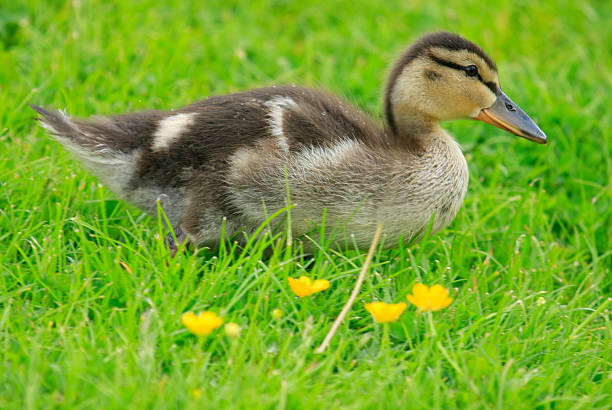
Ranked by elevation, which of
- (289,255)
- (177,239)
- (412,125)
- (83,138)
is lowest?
(177,239)

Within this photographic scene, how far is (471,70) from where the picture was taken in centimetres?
351

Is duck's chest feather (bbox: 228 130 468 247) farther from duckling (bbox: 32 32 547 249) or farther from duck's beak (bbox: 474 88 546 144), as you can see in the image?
duck's beak (bbox: 474 88 546 144)

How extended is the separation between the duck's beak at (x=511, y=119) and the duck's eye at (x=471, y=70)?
0.17 meters

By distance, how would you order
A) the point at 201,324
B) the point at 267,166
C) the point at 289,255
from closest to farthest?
the point at 201,324, the point at 289,255, the point at 267,166

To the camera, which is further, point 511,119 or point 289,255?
point 511,119

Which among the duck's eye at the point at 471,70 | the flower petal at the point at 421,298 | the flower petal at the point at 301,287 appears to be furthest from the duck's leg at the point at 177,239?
the duck's eye at the point at 471,70

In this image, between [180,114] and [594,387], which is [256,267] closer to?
[180,114]

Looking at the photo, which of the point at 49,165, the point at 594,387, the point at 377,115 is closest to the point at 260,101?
the point at 377,115

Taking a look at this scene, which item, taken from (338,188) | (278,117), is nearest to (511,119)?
(338,188)

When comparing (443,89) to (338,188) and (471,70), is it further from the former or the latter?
(338,188)

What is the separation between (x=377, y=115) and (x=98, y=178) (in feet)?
4.38

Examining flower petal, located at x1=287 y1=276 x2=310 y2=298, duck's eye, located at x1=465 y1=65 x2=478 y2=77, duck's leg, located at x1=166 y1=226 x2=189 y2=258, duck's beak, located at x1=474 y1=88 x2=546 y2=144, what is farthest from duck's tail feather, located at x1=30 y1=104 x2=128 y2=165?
duck's beak, located at x1=474 y1=88 x2=546 y2=144

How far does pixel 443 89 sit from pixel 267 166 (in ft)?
3.13

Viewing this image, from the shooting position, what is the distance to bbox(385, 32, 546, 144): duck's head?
3.48 metres
